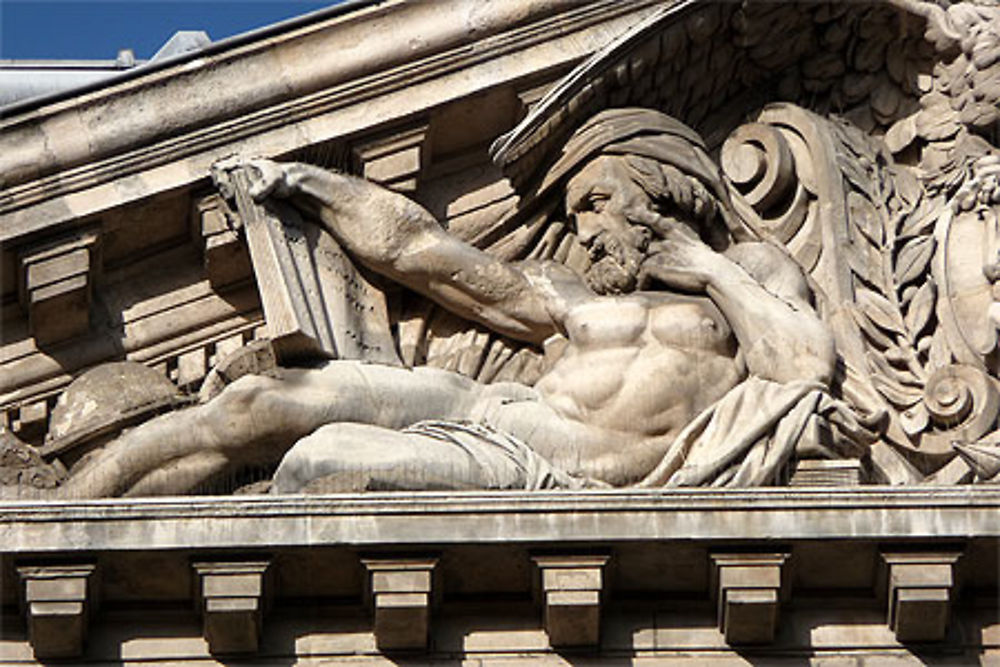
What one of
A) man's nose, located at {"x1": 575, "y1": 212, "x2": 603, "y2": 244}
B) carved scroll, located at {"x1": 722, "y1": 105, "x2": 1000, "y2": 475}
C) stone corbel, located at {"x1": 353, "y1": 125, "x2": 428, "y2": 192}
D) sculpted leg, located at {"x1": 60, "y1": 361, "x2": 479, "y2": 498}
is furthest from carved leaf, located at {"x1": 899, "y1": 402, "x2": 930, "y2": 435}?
stone corbel, located at {"x1": 353, "y1": 125, "x2": 428, "y2": 192}

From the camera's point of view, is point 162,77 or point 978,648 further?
point 162,77

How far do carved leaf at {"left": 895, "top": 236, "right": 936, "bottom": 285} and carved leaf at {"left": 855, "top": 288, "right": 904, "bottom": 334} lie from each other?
14cm

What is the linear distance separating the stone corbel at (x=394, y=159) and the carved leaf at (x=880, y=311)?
2071 millimetres

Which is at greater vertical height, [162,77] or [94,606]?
[162,77]

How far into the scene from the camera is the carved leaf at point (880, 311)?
1830 cm

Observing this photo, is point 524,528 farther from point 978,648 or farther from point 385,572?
point 978,648

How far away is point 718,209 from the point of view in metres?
18.6

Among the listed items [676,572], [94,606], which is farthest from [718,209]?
[94,606]

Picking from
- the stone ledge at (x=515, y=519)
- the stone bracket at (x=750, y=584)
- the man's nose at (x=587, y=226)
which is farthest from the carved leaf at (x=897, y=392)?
the man's nose at (x=587, y=226)

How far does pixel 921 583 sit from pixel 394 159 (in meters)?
3.26

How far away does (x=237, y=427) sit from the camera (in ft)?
57.8

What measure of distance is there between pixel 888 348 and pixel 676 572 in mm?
1719

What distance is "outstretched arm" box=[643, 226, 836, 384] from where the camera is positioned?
17766 millimetres

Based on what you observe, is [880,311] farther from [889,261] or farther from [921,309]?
[889,261]
